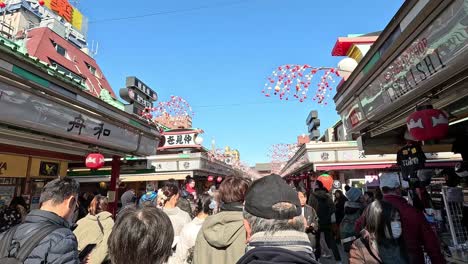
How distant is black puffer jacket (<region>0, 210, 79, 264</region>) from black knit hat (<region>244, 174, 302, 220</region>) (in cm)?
151

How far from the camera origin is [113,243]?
5.50 feet

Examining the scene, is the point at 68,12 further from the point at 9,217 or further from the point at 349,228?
the point at 349,228

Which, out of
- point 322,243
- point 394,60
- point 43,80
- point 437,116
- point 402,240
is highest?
point 43,80

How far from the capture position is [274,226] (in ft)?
4.97

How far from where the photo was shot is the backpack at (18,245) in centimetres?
200

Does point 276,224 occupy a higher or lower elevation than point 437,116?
lower

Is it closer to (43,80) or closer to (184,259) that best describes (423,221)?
(184,259)

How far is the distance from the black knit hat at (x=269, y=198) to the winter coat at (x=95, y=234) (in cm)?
274

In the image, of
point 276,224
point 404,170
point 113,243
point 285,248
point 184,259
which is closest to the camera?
point 285,248

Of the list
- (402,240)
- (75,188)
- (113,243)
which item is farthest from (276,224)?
(402,240)

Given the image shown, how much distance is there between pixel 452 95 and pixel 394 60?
0.81 m

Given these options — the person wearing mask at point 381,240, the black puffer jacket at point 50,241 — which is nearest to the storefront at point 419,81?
the person wearing mask at point 381,240

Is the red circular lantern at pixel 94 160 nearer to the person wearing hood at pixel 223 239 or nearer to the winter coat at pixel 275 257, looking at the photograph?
the person wearing hood at pixel 223 239

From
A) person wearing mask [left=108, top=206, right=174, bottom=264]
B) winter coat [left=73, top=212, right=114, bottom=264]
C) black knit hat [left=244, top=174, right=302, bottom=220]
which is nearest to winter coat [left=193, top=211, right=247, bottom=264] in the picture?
person wearing mask [left=108, top=206, right=174, bottom=264]
